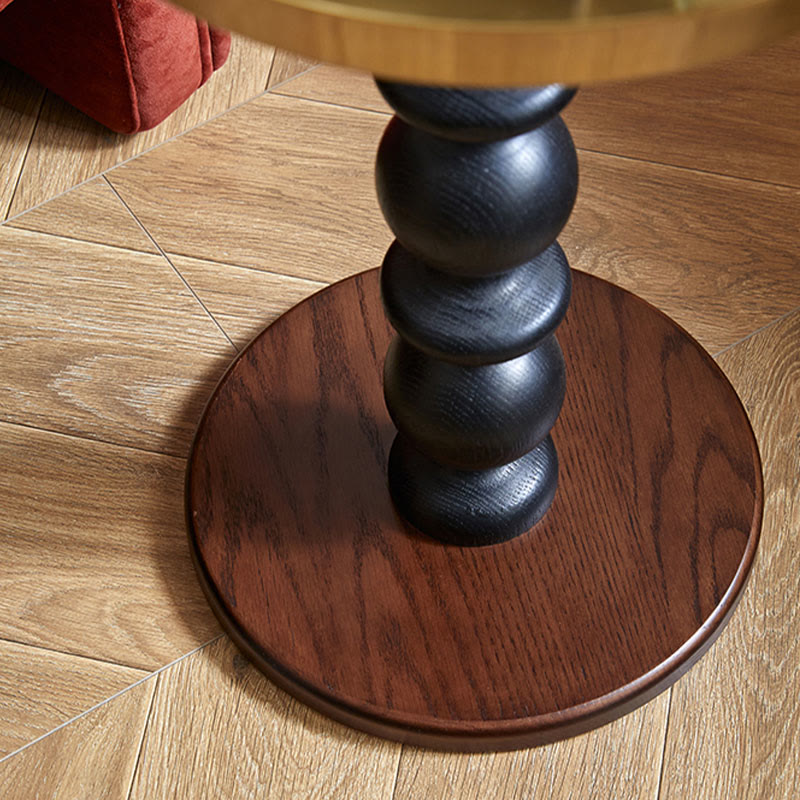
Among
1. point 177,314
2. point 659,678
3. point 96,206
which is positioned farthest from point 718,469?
point 96,206

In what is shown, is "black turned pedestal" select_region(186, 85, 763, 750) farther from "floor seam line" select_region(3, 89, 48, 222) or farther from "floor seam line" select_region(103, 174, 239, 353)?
"floor seam line" select_region(3, 89, 48, 222)

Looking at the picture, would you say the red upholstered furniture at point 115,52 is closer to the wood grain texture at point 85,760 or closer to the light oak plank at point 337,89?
the light oak plank at point 337,89

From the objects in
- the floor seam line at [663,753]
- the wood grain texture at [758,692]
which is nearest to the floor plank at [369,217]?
the wood grain texture at [758,692]

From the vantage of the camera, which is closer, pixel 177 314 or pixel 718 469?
pixel 718 469

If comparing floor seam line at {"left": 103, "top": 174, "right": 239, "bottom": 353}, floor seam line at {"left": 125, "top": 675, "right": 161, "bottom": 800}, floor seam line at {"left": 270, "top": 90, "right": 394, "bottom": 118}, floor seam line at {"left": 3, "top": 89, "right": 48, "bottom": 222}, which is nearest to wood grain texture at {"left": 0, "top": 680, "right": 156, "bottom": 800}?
floor seam line at {"left": 125, "top": 675, "right": 161, "bottom": 800}

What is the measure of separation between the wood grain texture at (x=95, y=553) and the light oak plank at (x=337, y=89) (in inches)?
15.6

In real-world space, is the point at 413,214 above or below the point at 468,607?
above

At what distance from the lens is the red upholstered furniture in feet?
2.87

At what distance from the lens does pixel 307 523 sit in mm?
708

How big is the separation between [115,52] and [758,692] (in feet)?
→ 2.21

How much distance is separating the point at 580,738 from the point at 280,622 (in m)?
0.19

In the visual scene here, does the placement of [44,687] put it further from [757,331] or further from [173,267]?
[757,331]

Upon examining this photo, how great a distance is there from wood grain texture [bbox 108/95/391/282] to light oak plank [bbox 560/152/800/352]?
182 mm

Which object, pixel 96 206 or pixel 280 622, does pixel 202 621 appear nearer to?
pixel 280 622
